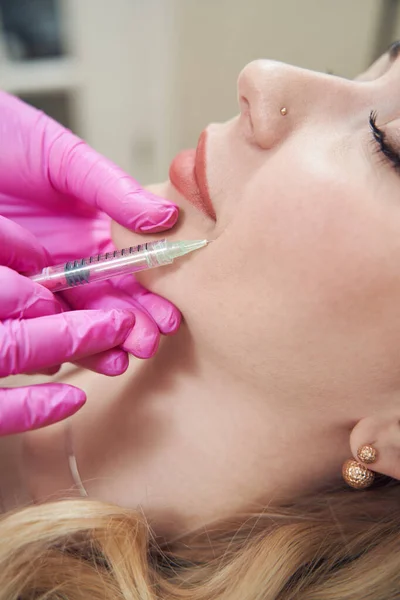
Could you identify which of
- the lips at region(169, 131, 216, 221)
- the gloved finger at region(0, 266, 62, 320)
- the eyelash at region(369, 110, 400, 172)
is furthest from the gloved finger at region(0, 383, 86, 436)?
the eyelash at region(369, 110, 400, 172)

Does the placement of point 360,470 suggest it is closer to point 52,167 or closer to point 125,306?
point 125,306

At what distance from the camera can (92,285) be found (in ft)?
3.08

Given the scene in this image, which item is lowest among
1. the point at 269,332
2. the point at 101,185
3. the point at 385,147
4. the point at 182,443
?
the point at 182,443

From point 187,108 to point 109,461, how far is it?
4.45ft

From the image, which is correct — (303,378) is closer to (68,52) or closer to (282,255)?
(282,255)

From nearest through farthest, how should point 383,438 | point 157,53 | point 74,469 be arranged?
A: 1. point 383,438
2. point 74,469
3. point 157,53

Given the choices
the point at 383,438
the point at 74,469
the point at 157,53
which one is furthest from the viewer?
the point at 157,53

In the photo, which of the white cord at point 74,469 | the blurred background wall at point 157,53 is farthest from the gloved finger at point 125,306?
the blurred background wall at point 157,53

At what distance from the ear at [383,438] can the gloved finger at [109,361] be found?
0.39m

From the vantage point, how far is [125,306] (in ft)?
2.89

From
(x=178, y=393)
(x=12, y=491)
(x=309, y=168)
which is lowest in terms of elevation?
(x=12, y=491)

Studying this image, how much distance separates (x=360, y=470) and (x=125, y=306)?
47 cm

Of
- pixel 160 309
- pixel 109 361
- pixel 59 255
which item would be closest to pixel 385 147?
pixel 160 309

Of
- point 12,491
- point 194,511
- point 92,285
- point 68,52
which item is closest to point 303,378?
point 194,511
